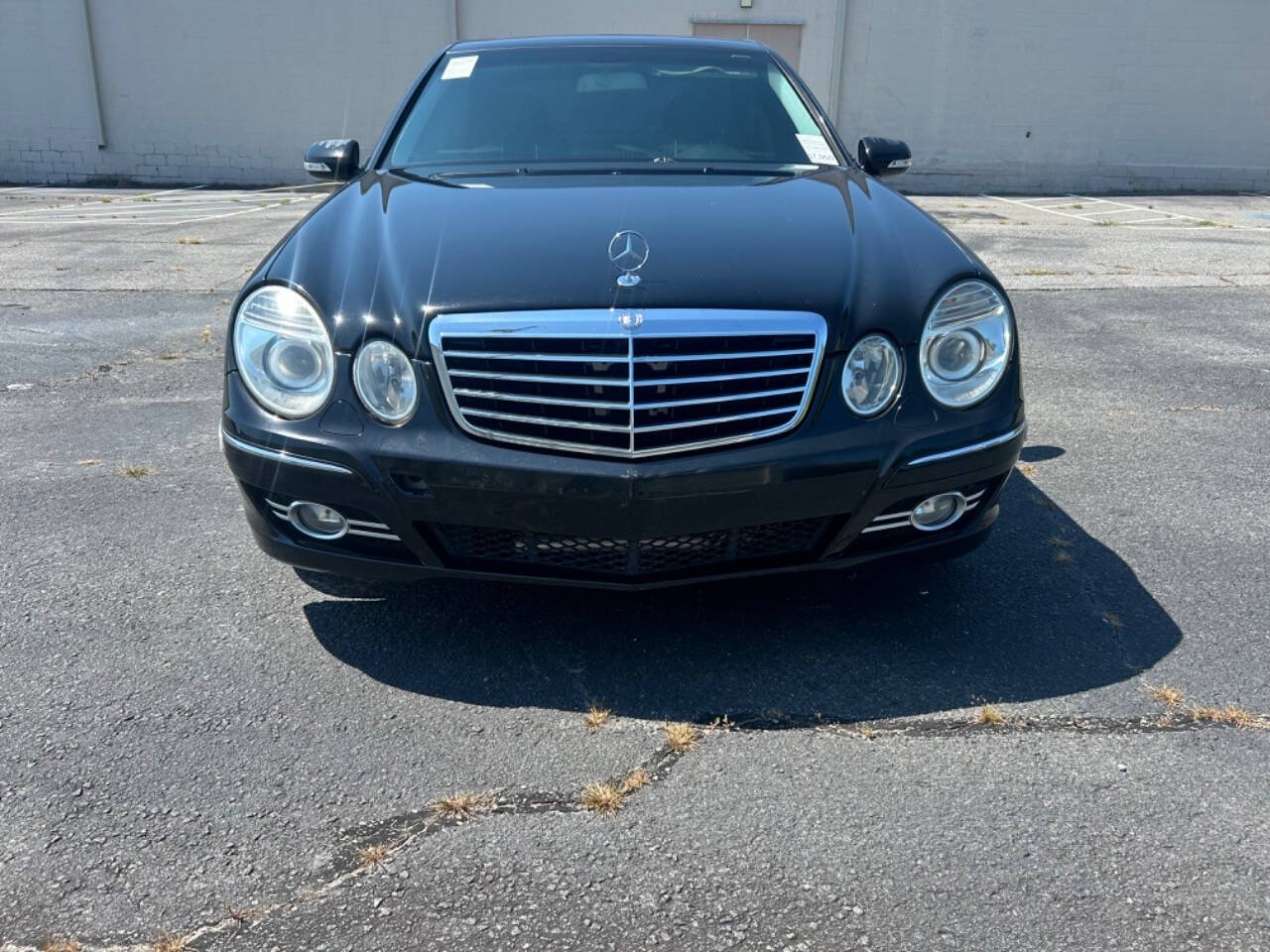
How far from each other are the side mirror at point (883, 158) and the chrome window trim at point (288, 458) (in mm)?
2720

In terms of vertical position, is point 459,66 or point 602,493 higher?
point 459,66

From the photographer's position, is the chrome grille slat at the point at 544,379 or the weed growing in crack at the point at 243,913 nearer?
the weed growing in crack at the point at 243,913

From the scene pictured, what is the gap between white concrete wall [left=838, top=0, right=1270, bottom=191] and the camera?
1666 cm

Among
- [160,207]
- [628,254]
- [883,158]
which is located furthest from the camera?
[160,207]

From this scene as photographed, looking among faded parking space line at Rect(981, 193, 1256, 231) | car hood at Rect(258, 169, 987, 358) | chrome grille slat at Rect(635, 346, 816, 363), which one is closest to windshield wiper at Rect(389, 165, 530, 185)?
car hood at Rect(258, 169, 987, 358)

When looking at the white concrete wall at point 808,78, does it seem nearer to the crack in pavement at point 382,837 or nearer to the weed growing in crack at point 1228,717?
the weed growing in crack at point 1228,717

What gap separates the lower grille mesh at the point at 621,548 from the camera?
269 cm

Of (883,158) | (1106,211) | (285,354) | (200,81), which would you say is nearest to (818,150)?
(883,158)

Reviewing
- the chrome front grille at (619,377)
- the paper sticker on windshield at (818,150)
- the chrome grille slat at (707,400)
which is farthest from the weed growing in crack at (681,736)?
the paper sticker on windshield at (818,150)

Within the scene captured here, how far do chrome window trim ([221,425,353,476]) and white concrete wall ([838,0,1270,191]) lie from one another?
15.4 m

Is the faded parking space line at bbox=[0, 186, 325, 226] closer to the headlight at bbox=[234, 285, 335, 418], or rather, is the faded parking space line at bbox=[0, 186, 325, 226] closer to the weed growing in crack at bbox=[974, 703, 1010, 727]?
the headlight at bbox=[234, 285, 335, 418]

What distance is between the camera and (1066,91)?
17.1 m

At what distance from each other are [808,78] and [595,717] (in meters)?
16.0

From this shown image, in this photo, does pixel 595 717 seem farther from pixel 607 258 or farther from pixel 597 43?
pixel 597 43
